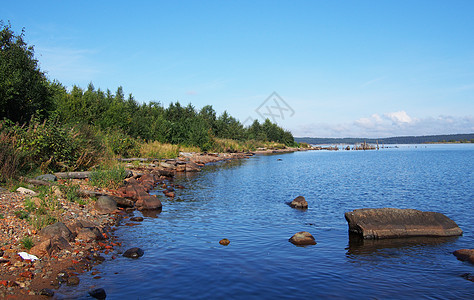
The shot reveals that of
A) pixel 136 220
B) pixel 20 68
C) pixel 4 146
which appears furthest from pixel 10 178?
pixel 20 68

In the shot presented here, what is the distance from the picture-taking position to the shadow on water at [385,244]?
10984mm

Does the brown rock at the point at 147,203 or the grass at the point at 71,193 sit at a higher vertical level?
the grass at the point at 71,193

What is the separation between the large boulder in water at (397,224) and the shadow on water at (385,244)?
21cm

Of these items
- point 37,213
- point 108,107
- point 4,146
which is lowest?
point 37,213

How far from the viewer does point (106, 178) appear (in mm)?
18438

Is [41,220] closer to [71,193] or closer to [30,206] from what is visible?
[30,206]

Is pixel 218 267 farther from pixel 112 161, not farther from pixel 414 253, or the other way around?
pixel 112 161

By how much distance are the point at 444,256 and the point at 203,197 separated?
1329cm

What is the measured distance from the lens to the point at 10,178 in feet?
45.8

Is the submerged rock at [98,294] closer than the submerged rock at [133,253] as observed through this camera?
Yes

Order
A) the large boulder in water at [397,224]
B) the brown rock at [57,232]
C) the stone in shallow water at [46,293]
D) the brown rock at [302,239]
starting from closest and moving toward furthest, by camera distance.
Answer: the stone in shallow water at [46,293] → the brown rock at [57,232] → the brown rock at [302,239] → the large boulder in water at [397,224]

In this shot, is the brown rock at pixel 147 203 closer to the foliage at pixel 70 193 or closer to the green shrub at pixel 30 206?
the foliage at pixel 70 193

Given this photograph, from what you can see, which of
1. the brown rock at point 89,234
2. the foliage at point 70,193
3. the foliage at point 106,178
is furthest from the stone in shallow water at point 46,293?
the foliage at point 106,178

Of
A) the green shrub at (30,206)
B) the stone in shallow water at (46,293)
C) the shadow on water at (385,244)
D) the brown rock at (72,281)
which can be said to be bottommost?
the shadow on water at (385,244)
